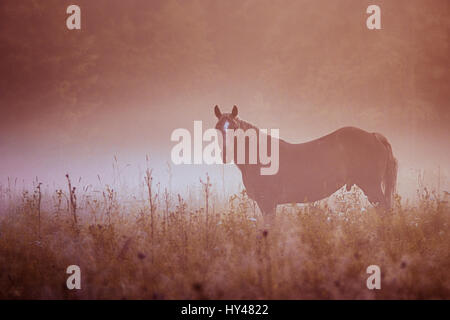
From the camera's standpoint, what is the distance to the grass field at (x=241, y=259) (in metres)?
3.08

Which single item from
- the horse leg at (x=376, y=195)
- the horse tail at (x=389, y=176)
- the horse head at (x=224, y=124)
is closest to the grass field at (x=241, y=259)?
the horse leg at (x=376, y=195)

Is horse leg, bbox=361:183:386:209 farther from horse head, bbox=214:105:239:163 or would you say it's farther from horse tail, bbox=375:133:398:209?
horse head, bbox=214:105:239:163

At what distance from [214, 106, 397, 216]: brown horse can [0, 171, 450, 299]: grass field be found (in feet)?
1.84

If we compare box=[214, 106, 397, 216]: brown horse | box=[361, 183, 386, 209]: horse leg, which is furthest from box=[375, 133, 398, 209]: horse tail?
box=[361, 183, 386, 209]: horse leg

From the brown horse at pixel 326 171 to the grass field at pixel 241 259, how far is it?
1.84 ft

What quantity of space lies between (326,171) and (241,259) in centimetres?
309

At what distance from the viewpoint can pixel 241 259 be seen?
3707 mm

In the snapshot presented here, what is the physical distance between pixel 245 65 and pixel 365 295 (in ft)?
47.9

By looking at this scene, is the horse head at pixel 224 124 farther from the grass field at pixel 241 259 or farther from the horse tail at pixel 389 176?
the horse tail at pixel 389 176

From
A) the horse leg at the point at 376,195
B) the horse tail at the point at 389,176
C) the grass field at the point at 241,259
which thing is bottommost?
the grass field at the point at 241,259

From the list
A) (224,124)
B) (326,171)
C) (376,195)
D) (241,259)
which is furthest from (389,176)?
(241,259)

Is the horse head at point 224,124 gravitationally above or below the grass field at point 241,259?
above

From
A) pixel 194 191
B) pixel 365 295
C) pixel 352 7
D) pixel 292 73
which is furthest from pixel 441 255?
pixel 352 7

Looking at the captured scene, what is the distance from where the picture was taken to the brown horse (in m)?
5.62
